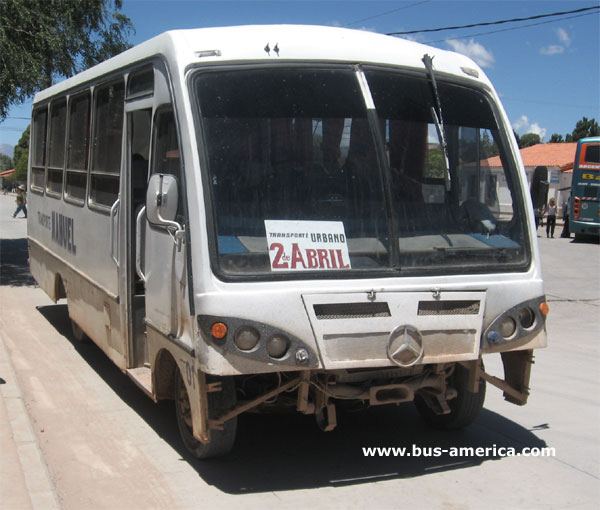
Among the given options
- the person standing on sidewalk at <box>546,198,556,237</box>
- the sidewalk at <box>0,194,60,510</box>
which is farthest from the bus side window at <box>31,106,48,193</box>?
the person standing on sidewalk at <box>546,198,556,237</box>

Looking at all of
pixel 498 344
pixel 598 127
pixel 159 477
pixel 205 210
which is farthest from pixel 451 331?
pixel 598 127

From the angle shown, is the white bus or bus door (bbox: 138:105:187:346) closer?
the white bus

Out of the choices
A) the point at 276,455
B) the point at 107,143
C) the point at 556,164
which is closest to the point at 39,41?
the point at 107,143

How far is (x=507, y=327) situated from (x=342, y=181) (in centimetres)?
142

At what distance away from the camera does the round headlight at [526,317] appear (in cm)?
506

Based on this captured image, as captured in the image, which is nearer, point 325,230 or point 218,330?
point 218,330

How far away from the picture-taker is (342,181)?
494 centimetres

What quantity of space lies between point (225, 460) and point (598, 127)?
242 ft

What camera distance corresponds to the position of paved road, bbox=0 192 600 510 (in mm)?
4805

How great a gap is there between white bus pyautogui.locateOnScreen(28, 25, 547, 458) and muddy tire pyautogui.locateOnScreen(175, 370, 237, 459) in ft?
0.05

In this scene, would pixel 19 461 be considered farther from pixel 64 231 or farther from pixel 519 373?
pixel 64 231

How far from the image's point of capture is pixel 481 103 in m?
5.51

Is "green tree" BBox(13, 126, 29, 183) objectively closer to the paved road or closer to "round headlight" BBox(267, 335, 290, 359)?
the paved road

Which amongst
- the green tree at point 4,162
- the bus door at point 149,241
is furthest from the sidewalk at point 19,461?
the green tree at point 4,162
